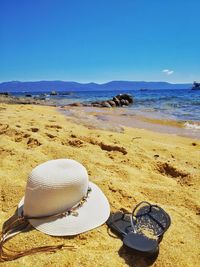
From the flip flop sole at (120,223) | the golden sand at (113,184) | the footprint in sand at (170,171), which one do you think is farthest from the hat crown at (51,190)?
the footprint in sand at (170,171)

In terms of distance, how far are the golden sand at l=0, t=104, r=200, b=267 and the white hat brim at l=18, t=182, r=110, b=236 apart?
5cm

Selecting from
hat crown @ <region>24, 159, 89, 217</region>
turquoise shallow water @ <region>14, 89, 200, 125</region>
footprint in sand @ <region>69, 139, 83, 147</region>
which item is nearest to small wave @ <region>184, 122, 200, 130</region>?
turquoise shallow water @ <region>14, 89, 200, 125</region>

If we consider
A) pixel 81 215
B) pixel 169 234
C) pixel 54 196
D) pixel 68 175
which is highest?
pixel 68 175

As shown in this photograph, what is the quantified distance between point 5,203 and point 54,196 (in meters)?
0.82

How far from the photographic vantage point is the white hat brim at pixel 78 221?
250cm

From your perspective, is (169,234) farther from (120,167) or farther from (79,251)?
(120,167)

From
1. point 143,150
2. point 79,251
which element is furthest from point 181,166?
point 79,251

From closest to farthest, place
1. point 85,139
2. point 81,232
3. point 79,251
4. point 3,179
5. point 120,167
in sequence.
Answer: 1. point 79,251
2. point 81,232
3. point 3,179
4. point 120,167
5. point 85,139

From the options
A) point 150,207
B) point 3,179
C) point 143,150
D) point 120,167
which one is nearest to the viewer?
point 150,207

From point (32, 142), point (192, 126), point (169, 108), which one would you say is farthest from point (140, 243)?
point (169, 108)

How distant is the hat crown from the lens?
8.31 feet

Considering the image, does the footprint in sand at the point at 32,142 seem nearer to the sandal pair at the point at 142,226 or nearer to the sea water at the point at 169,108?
the sandal pair at the point at 142,226

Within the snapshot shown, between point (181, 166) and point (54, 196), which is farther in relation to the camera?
point (181, 166)

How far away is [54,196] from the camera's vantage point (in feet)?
8.32
